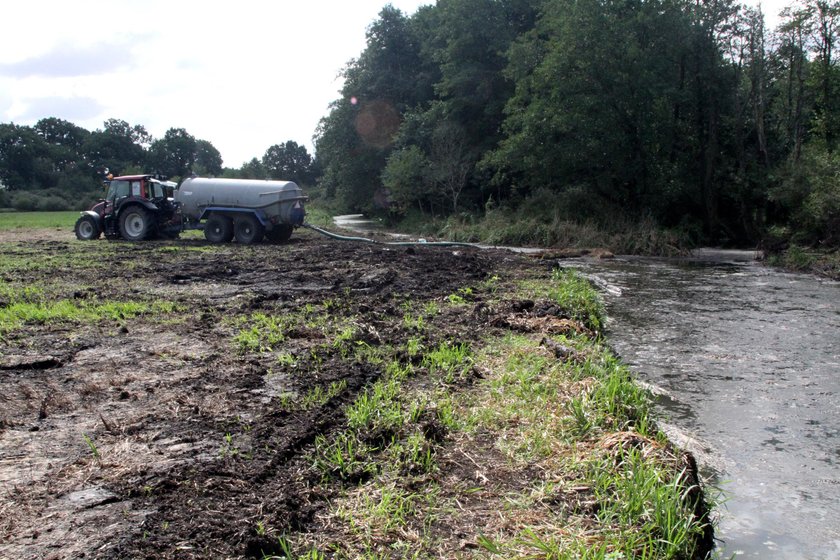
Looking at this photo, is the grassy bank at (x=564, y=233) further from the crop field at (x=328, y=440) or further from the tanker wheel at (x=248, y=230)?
the crop field at (x=328, y=440)

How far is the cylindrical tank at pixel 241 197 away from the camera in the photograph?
20.8 meters

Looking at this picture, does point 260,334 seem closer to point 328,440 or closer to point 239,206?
point 328,440

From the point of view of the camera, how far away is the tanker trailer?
20.8m

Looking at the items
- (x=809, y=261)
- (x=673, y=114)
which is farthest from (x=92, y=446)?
(x=673, y=114)

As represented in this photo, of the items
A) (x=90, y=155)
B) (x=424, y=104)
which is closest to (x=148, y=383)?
(x=424, y=104)

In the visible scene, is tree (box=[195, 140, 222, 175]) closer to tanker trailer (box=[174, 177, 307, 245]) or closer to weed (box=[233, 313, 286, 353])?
tanker trailer (box=[174, 177, 307, 245])

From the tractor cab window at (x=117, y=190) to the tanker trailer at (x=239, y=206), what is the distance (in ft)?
5.49

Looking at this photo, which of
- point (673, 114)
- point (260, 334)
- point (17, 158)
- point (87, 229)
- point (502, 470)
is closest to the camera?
point (502, 470)

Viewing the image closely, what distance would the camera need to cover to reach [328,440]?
4145mm

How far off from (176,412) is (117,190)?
19246mm

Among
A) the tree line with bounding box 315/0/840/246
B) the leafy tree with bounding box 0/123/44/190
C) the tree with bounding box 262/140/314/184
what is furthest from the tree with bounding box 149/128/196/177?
the tree line with bounding box 315/0/840/246

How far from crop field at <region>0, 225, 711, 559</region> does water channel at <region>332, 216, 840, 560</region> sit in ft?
1.45

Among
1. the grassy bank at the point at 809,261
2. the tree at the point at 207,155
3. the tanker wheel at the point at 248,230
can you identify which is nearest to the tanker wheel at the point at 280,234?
the tanker wheel at the point at 248,230

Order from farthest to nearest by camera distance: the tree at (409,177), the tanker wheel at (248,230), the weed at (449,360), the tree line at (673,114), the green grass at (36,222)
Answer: the tree at (409,177)
the green grass at (36,222)
the tree line at (673,114)
the tanker wheel at (248,230)
the weed at (449,360)
